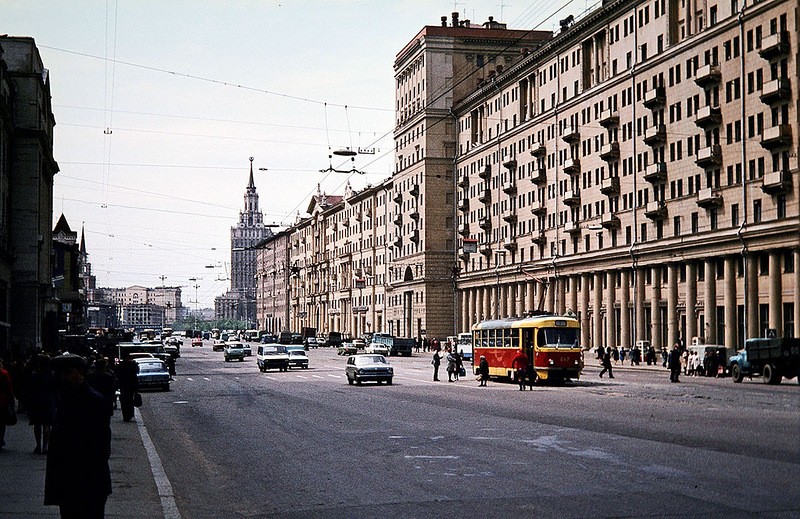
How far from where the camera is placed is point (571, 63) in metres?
90.8

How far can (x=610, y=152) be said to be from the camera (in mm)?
81750

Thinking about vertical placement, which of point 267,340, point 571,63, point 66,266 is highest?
point 571,63

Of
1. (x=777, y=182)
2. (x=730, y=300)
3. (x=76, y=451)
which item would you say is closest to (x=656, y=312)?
(x=730, y=300)

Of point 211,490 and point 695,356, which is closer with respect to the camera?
point 211,490

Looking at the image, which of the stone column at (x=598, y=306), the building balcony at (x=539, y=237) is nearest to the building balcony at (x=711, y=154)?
the stone column at (x=598, y=306)

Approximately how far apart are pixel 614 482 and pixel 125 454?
10195 mm

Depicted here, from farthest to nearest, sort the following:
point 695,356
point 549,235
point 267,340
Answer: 1. point 267,340
2. point 549,235
3. point 695,356

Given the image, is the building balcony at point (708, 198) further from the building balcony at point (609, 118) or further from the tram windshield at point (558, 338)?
the building balcony at point (609, 118)

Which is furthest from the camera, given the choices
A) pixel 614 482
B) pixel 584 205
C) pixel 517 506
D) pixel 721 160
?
pixel 584 205

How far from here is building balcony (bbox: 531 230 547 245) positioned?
96250 millimetres

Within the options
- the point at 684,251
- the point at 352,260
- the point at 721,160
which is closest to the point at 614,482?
the point at 721,160

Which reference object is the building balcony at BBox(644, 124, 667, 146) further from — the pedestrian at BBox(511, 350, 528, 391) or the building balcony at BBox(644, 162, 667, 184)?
the pedestrian at BBox(511, 350, 528, 391)

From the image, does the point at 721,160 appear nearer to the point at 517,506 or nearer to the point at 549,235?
the point at 517,506

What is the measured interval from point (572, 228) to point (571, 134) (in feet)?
26.8
